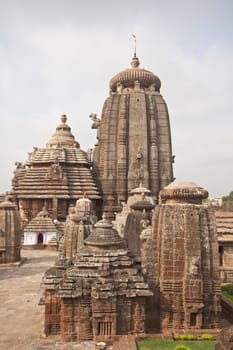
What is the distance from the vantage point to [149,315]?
987cm

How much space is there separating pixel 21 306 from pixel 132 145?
2573 cm

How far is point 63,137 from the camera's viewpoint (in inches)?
1650

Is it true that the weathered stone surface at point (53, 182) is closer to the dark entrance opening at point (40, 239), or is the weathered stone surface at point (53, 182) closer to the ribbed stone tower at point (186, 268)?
the dark entrance opening at point (40, 239)

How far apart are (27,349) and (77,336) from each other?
1.44 meters

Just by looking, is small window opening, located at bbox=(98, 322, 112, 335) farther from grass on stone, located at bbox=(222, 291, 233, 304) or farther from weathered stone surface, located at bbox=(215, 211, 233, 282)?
weathered stone surface, located at bbox=(215, 211, 233, 282)

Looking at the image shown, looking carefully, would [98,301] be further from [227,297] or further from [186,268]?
[227,297]

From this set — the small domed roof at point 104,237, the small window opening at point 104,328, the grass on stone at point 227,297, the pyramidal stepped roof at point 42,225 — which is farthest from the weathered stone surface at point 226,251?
the pyramidal stepped roof at point 42,225

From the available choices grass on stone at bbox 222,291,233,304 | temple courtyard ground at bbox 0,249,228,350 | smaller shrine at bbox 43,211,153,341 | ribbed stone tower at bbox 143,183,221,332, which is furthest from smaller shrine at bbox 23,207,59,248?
ribbed stone tower at bbox 143,183,221,332

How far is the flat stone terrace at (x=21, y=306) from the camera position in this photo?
10.0 metres

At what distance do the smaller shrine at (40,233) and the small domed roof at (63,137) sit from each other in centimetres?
1191

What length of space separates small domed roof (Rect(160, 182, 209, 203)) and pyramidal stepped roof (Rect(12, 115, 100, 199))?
24803 mm

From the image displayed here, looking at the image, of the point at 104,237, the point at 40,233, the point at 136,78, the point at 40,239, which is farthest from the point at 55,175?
the point at 104,237

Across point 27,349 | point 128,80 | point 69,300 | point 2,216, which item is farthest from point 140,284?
point 128,80

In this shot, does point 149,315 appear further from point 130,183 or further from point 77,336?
Result: point 130,183
